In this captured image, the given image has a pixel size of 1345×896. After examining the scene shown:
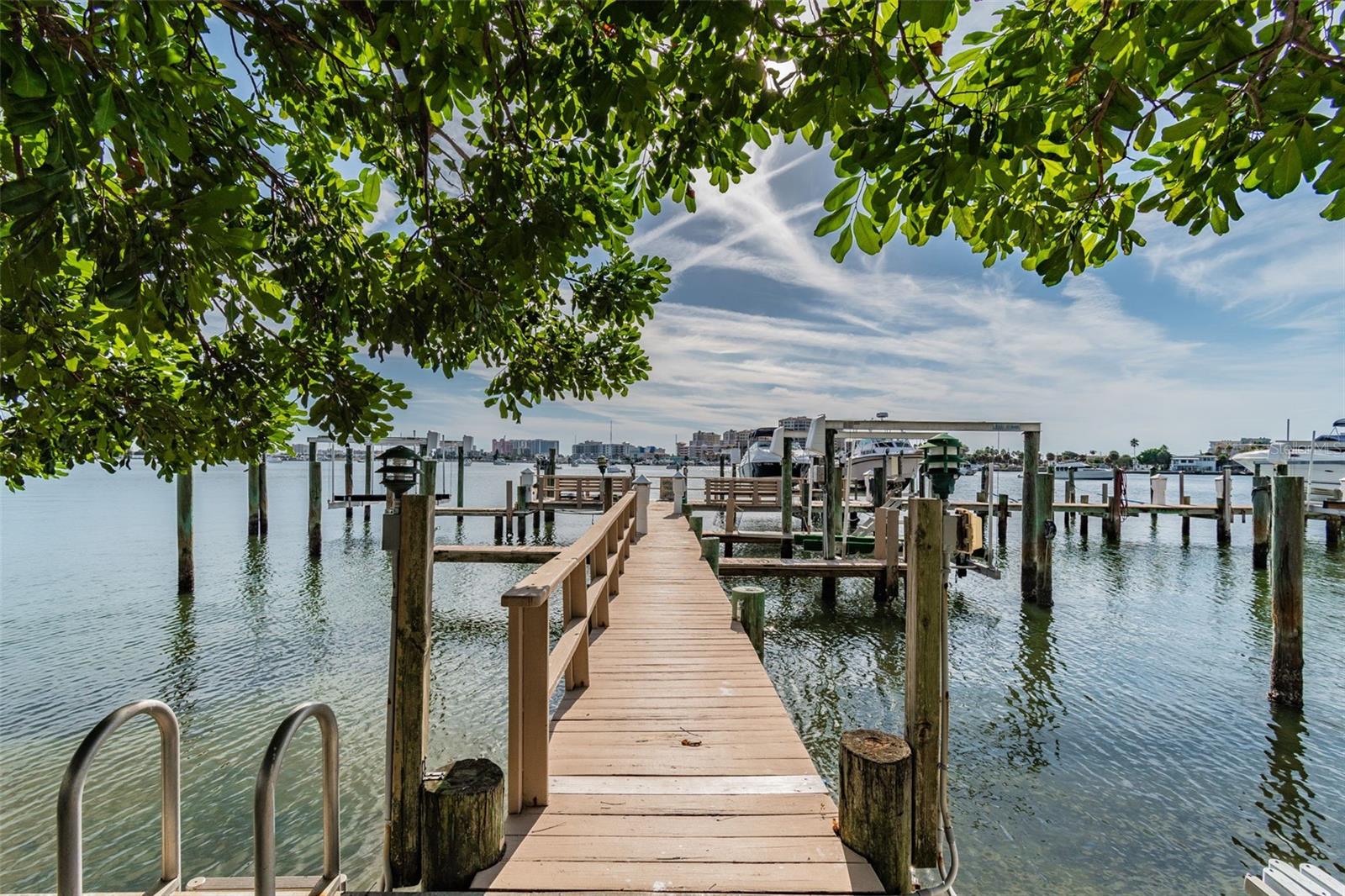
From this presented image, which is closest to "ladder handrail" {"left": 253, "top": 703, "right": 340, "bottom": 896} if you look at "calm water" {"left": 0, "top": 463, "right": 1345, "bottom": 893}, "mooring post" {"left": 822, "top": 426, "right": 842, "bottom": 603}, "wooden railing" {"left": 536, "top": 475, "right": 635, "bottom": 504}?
"calm water" {"left": 0, "top": 463, "right": 1345, "bottom": 893}

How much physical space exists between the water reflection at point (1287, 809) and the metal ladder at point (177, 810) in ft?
23.4

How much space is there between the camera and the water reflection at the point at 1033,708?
258 inches

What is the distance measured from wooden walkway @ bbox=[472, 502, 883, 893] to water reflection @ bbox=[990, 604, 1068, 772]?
3.77m

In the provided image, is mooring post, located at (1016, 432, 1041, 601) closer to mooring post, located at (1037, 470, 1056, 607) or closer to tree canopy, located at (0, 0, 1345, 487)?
mooring post, located at (1037, 470, 1056, 607)

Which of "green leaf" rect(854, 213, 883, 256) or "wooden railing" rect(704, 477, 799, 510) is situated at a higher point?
"green leaf" rect(854, 213, 883, 256)

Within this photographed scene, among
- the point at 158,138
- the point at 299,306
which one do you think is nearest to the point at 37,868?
the point at 299,306

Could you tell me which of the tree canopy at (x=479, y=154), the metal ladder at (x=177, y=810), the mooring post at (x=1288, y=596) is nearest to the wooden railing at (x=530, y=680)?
the metal ladder at (x=177, y=810)

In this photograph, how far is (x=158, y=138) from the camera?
167cm

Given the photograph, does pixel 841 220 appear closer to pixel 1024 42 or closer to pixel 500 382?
pixel 1024 42

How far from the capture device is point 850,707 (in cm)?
759

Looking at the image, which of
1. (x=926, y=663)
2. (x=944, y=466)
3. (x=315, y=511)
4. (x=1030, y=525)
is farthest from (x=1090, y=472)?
(x=926, y=663)

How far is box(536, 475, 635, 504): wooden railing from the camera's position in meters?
22.2

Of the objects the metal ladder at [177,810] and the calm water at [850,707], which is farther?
the calm water at [850,707]

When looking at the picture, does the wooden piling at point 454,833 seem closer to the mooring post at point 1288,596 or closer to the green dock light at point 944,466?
the green dock light at point 944,466
